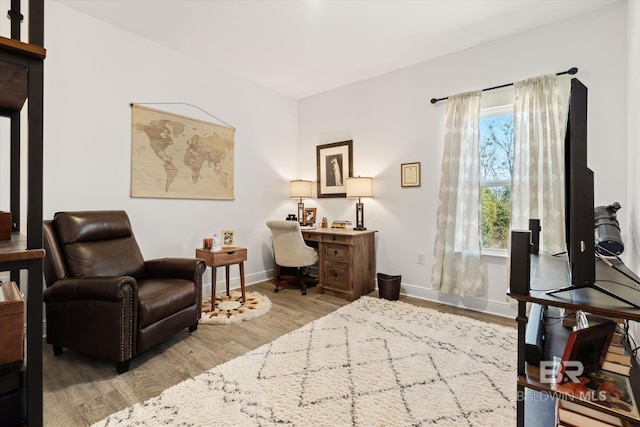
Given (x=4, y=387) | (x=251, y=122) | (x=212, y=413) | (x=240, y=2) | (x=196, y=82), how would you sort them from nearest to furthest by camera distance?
(x=4, y=387) → (x=212, y=413) → (x=240, y=2) → (x=196, y=82) → (x=251, y=122)

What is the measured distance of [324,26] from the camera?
2.77 m

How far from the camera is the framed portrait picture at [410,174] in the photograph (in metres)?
3.45

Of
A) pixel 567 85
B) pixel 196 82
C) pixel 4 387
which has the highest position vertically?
pixel 196 82

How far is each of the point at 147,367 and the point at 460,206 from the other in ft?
10.0

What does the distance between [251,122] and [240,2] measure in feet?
5.54

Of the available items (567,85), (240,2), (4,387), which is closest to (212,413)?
(4,387)

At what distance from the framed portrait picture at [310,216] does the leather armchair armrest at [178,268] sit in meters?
1.99

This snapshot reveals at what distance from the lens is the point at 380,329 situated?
2.54 m

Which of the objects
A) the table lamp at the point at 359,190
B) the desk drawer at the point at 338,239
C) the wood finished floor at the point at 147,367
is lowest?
the wood finished floor at the point at 147,367

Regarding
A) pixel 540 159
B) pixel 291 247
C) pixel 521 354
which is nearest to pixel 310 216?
pixel 291 247

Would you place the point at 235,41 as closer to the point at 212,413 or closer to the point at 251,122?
the point at 251,122

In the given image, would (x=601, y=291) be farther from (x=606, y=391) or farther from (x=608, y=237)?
(x=608, y=237)

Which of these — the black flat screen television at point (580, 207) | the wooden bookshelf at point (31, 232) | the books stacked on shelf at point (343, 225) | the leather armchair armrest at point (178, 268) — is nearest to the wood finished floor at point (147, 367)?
the leather armchair armrest at point (178, 268)

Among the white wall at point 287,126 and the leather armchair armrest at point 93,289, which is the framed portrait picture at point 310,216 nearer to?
the white wall at point 287,126
